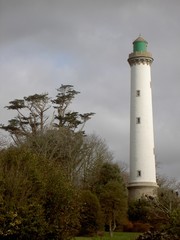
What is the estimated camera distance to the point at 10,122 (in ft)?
141

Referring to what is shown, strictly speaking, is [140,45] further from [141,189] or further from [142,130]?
[141,189]

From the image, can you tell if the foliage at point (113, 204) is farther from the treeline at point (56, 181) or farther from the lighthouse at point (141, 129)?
the lighthouse at point (141, 129)

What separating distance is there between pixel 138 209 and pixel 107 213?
5.79m

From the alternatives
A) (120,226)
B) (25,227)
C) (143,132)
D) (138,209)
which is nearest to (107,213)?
(120,226)

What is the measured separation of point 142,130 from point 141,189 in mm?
4839

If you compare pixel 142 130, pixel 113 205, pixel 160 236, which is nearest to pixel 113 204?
pixel 113 205

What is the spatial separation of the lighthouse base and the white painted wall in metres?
0.34

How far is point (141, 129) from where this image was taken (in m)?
42.9

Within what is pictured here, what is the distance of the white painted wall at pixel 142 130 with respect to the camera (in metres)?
42.2

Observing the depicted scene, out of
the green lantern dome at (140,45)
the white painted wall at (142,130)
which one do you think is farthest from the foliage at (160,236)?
the green lantern dome at (140,45)

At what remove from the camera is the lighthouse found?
138ft

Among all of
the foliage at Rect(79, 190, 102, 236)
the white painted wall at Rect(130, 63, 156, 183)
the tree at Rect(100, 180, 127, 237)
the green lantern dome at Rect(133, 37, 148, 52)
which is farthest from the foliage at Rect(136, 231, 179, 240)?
the green lantern dome at Rect(133, 37, 148, 52)

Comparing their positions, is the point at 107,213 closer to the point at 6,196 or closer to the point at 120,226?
the point at 120,226

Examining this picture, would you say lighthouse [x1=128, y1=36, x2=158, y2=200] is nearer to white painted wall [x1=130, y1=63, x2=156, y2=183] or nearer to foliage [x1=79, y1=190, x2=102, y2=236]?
white painted wall [x1=130, y1=63, x2=156, y2=183]
